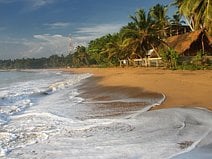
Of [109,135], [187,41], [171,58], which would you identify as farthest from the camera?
[187,41]

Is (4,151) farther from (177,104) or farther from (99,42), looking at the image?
(99,42)

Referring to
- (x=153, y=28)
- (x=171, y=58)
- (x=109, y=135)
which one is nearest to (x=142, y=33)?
(x=153, y=28)

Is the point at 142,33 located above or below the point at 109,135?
above

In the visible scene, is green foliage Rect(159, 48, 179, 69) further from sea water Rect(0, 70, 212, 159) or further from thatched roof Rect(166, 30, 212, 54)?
sea water Rect(0, 70, 212, 159)

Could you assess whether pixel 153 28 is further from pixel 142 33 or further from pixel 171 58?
pixel 171 58

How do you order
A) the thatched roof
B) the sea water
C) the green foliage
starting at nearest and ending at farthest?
the sea water < the green foliage < the thatched roof

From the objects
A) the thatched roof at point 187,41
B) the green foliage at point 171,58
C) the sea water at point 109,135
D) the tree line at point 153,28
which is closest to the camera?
the sea water at point 109,135

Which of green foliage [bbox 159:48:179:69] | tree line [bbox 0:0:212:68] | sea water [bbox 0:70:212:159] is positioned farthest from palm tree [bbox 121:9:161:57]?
sea water [bbox 0:70:212:159]

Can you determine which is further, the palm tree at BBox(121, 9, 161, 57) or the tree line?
the palm tree at BBox(121, 9, 161, 57)

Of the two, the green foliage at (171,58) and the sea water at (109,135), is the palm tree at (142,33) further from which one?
the sea water at (109,135)

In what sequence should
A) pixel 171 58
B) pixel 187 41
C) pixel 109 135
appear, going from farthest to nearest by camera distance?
pixel 187 41 < pixel 171 58 < pixel 109 135

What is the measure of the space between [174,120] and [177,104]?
112 inches

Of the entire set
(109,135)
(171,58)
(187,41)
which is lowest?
(109,135)

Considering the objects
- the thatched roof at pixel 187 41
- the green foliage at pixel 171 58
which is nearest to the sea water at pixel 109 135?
the green foliage at pixel 171 58
